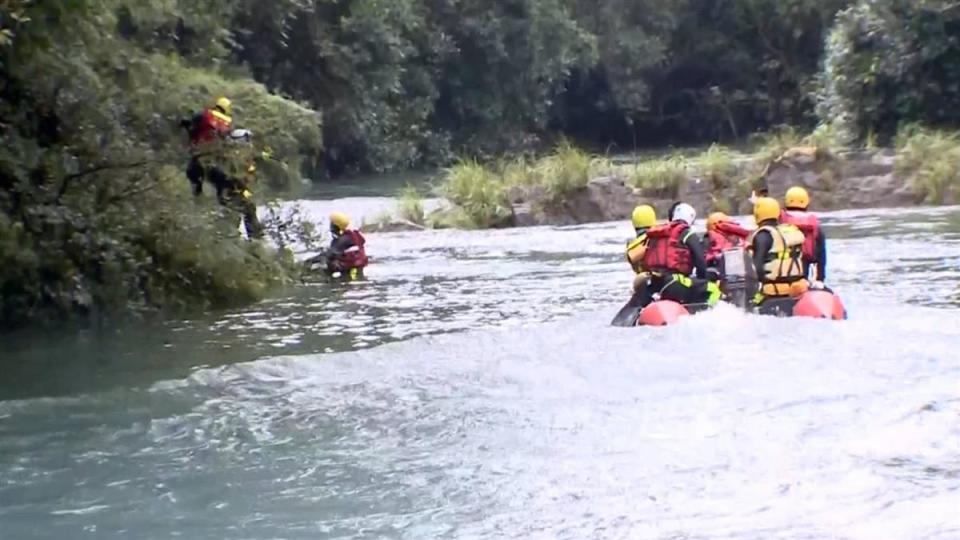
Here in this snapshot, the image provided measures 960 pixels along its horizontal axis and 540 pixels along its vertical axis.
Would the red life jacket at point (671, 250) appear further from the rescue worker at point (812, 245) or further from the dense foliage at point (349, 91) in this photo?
the dense foliage at point (349, 91)

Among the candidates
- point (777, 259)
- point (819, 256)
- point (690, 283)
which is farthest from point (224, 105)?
point (819, 256)

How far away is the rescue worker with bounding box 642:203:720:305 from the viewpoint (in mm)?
15297

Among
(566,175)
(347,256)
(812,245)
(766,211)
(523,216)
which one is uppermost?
(766,211)

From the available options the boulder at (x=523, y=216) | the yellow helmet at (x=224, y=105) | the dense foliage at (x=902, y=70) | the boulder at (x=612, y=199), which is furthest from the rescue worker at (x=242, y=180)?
the dense foliage at (x=902, y=70)

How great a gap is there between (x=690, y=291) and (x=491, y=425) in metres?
4.46

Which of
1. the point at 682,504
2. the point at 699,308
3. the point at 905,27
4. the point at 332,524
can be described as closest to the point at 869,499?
the point at 682,504

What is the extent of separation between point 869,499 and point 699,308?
6248 millimetres

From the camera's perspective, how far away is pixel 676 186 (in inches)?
1152

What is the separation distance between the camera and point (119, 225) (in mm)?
16875

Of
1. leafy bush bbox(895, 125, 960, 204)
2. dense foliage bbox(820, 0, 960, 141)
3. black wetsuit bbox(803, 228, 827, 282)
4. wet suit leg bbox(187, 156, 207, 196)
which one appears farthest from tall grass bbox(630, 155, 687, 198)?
black wetsuit bbox(803, 228, 827, 282)

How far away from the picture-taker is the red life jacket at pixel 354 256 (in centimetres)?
2100

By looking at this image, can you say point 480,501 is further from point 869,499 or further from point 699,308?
point 699,308

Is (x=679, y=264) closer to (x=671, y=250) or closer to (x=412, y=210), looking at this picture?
(x=671, y=250)

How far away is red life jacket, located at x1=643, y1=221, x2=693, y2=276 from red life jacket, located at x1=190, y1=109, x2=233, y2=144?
533 centimetres
